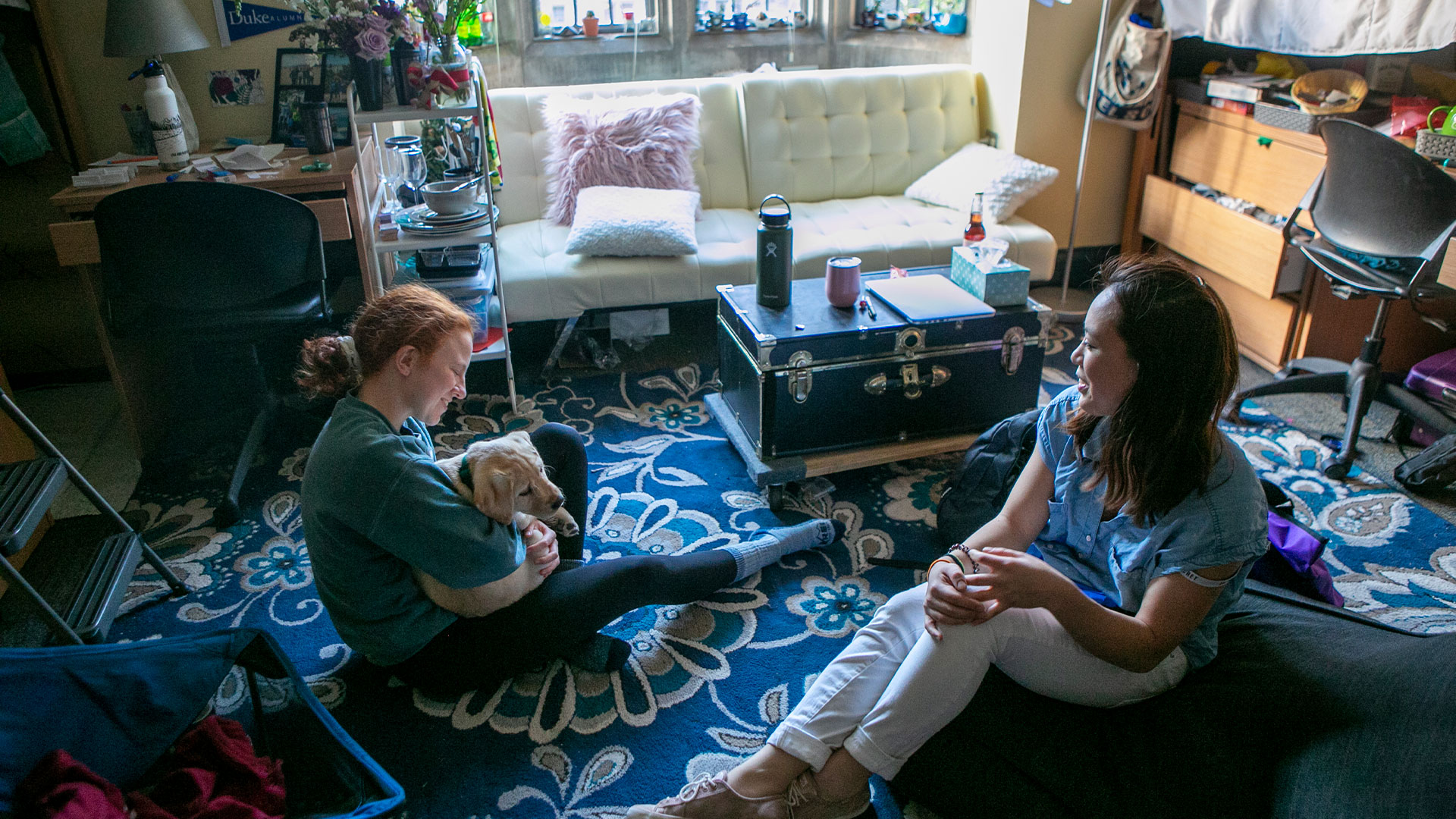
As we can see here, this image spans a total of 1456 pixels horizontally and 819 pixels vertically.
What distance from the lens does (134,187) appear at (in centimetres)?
240

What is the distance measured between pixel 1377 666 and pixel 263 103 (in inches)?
131

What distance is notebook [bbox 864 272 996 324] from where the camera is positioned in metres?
2.31

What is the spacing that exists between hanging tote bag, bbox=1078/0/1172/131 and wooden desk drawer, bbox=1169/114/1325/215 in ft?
0.59

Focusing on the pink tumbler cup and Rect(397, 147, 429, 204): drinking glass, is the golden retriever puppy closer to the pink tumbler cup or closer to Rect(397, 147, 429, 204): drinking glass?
the pink tumbler cup

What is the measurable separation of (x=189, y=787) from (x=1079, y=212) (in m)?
3.53

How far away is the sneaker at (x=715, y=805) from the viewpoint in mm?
1395

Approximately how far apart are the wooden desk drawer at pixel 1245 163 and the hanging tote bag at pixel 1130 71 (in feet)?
0.59

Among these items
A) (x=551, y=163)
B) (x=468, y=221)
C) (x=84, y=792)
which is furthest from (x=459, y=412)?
(x=84, y=792)

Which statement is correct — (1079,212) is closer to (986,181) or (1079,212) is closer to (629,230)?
(986,181)

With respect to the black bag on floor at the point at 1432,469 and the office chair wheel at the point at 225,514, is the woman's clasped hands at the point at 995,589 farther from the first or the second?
the office chair wheel at the point at 225,514

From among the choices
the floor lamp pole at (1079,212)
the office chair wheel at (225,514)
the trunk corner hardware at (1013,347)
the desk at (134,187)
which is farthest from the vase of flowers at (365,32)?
the floor lamp pole at (1079,212)

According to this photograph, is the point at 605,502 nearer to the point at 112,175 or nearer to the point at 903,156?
the point at 112,175

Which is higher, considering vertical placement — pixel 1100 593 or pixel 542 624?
pixel 1100 593

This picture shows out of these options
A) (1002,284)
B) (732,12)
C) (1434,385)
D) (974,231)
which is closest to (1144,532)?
(1002,284)
